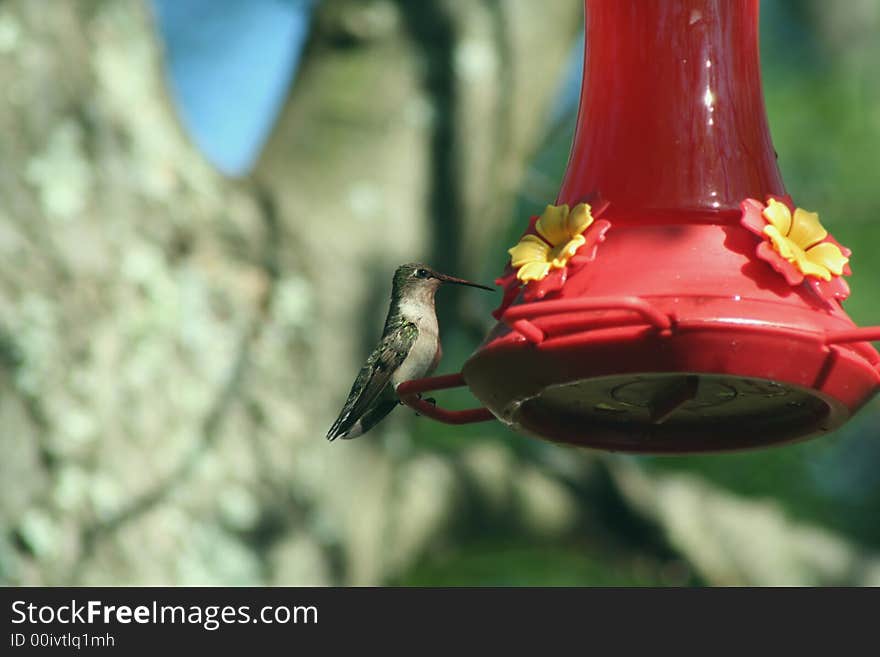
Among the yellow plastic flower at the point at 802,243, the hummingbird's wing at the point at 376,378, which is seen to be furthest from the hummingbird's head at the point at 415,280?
the yellow plastic flower at the point at 802,243

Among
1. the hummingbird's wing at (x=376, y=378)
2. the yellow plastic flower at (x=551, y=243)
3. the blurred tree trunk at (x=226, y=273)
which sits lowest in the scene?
the blurred tree trunk at (x=226, y=273)

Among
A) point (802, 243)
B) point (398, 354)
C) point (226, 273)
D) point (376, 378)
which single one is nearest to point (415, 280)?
point (398, 354)

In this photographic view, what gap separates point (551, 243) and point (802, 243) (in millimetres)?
549

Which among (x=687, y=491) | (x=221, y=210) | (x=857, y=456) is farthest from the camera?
(x=857, y=456)

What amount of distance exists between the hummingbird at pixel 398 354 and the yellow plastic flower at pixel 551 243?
753 millimetres

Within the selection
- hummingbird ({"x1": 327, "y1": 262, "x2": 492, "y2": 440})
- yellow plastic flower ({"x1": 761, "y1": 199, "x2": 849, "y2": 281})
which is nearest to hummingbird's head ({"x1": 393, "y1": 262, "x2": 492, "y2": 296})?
hummingbird ({"x1": 327, "y1": 262, "x2": 492, "y2": 440})

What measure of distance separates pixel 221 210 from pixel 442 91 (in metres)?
1.17

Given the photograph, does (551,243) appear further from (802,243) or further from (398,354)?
(398,354)

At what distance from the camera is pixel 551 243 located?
3570mm

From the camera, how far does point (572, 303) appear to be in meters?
3.13

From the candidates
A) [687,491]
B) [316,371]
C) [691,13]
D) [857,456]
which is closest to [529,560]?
[857,456]

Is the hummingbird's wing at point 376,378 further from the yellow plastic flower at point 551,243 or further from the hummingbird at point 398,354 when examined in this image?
the yellow plastic flower at point 551,243

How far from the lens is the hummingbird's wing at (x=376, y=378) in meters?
4.43
